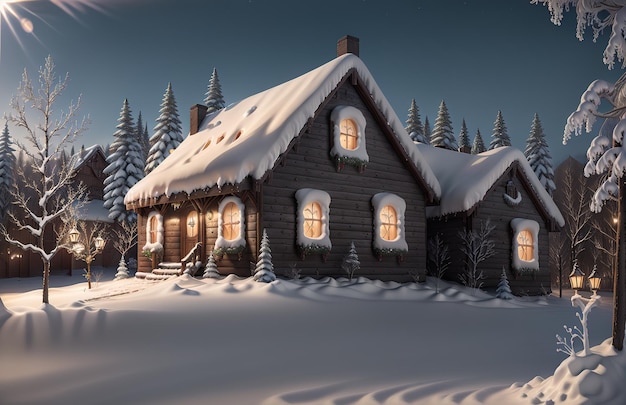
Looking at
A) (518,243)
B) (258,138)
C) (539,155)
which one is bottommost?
(518,243)

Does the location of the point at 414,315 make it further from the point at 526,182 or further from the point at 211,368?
the point at 526,182

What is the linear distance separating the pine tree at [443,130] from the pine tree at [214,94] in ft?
59.3

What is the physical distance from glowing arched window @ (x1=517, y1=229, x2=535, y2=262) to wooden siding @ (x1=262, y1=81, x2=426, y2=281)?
211 inches

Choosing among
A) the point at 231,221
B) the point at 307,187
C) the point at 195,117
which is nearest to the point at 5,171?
the point at 195,117

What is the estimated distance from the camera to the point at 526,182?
80.3 ft

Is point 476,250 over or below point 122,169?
below

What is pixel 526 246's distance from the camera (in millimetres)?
24484

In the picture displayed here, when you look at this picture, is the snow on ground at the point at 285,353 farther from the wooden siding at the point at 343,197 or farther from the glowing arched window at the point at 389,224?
the glowing arched window at the point at 389,224

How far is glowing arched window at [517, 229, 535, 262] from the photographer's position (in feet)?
79.8

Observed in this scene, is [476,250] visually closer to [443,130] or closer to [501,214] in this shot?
[501,214]

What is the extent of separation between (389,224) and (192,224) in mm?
7543

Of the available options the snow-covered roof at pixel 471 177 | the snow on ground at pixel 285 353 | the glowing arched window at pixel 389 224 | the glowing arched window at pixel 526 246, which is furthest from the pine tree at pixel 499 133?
the snow on ground at pixel 285 353

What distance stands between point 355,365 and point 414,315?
4.82 metres

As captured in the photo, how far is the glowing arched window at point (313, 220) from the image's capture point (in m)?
18.5
